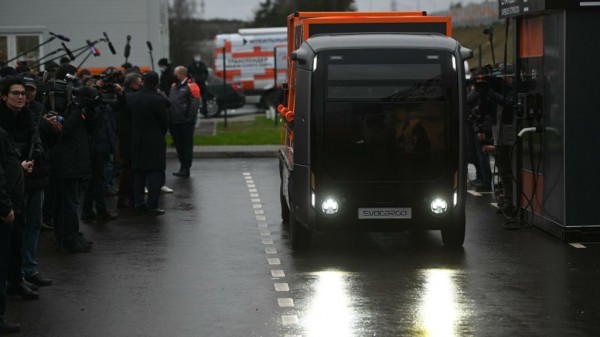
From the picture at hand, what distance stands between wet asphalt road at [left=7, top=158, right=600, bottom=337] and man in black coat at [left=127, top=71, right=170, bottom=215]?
67 cm

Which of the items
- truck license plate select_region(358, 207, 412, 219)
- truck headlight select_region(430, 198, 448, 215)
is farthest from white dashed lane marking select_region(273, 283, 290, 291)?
truck headlight select_region(430, 198, 448, 215)

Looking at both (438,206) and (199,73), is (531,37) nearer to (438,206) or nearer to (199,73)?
(438,206)

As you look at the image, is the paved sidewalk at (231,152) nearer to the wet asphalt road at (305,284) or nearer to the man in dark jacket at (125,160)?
the man in dark jacket at (125,160)

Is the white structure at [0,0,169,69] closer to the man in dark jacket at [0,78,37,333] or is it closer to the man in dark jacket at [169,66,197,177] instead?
the man in dark jacket at [169,66,197,177]

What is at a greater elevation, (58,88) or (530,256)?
(58,88)

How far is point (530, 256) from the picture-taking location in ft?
47.6

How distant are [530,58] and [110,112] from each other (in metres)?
5.88

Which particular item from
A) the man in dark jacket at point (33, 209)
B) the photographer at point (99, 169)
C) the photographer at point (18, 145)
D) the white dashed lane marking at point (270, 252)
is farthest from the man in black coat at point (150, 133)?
the photographer at point (18, 145)

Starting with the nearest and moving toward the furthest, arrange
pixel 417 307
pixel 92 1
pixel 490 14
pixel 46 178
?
1. pixel 417 307
2. pixel 46 178
3. pixel 92 1
4. pixel 490 14

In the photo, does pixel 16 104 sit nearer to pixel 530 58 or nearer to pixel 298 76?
pixel 298 76

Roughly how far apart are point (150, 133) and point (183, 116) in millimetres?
5985

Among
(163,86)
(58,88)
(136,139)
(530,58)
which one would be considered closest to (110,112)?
(136,139)

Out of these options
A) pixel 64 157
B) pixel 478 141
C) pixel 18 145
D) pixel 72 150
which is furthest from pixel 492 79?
pixel 18 145

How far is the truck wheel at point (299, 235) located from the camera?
15.0m
